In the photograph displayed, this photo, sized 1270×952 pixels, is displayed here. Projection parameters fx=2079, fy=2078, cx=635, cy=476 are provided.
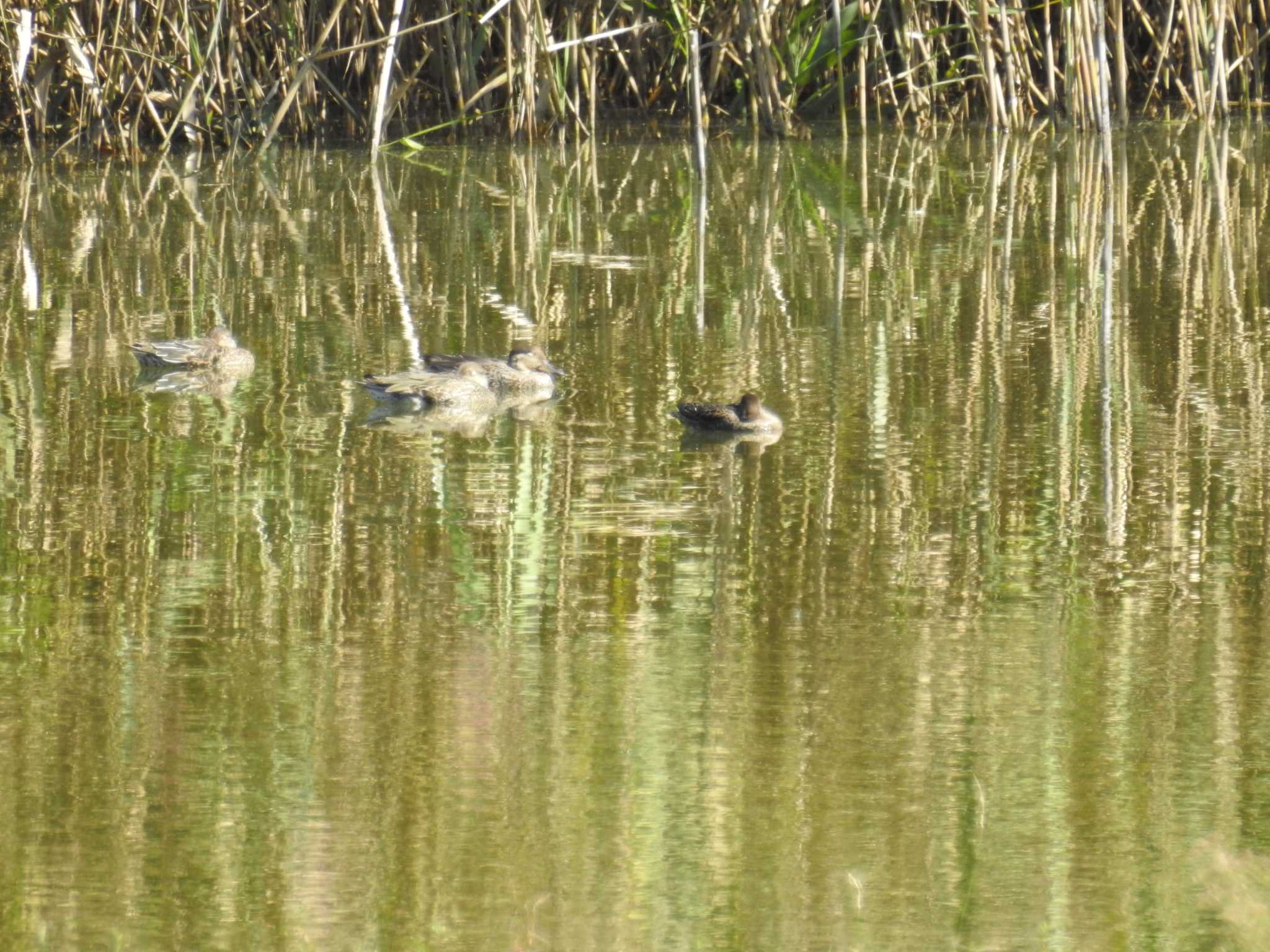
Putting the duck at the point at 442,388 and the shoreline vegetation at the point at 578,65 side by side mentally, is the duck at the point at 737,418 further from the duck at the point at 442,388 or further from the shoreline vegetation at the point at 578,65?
the shoreline vegetation at the point at 578,65

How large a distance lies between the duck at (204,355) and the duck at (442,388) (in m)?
0.64

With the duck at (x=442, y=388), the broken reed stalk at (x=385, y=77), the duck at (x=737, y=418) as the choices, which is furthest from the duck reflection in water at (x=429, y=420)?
the broken reed stalk at (x=385, y=77)

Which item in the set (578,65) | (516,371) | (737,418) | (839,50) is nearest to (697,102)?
(839,50)

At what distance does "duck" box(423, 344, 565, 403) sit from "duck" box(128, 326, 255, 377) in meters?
0.67

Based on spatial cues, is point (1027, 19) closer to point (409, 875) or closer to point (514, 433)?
point (514, 433)

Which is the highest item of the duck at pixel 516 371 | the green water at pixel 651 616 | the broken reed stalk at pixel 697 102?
the broken reed stalk at pixel 697 102

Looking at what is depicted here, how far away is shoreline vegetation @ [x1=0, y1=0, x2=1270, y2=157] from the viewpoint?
12.3 metres

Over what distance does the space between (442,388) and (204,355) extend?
910 millimetres

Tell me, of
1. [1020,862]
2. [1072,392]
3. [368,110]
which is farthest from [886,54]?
[1020,862]

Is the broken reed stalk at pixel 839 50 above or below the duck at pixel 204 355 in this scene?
above

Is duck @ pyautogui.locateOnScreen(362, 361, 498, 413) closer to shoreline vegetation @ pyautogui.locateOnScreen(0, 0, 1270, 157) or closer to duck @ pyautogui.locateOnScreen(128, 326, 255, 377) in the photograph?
duck @ pyautogui.locateOnScreen(128, 326, 255, 377)

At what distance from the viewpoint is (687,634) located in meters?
4.01

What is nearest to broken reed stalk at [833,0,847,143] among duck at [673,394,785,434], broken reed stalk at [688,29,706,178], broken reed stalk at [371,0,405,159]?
broken reed stalk at [688,29,706,178]

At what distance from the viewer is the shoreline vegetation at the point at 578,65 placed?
483 inches
